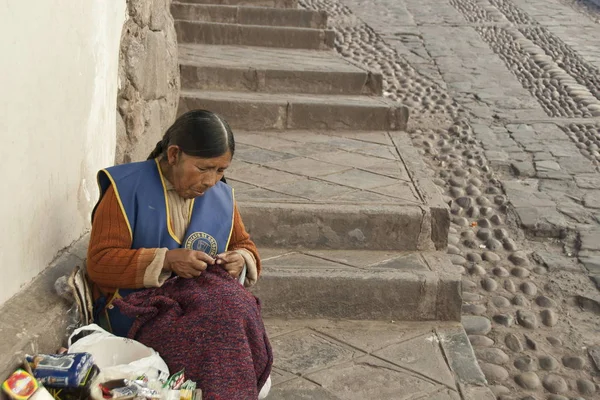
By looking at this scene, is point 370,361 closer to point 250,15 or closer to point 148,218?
point 148,218

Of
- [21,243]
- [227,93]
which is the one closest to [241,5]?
[227,93]

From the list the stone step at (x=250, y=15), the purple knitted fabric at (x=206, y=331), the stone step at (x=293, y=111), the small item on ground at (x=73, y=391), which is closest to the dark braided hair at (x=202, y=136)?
the purple knitted fabric at (x=206, y=331)

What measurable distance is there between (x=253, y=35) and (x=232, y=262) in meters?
4.53

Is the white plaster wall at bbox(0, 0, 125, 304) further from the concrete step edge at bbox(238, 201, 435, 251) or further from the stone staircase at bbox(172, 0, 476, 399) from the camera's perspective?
the stone staircase at bbox(172, 0, 476, 399)

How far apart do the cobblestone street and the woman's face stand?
5.17 feet

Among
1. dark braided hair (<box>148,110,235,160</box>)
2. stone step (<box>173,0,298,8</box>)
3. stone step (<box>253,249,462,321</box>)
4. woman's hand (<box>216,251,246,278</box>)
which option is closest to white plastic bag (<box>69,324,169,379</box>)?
woman's hand (<box>216,251,246,278</box>)

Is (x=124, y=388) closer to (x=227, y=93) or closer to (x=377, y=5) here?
(x=227, y=93)

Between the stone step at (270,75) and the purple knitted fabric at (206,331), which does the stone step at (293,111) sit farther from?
the purple knitted fabric at (206,331)

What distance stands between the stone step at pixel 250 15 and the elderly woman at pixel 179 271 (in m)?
4.63

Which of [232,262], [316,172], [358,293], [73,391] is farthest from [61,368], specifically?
[316,172]

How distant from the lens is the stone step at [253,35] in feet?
22.0

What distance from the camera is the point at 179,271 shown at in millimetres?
2512

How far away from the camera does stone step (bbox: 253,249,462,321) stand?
357 cm

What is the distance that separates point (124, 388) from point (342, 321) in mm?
1587
